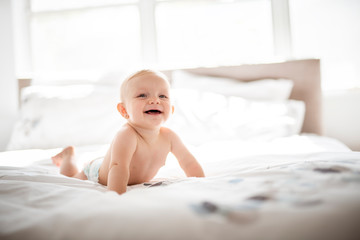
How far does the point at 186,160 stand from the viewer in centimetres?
104

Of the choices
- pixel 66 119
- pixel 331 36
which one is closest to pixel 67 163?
pixel 66 119

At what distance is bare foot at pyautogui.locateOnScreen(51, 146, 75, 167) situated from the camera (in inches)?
49.0

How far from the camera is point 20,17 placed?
8.95ft

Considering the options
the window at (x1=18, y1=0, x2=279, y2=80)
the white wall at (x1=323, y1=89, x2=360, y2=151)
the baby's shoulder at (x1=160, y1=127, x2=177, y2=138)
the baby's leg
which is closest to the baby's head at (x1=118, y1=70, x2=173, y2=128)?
the baby's shoulder at (x1=160, y1=127, x2=177, y2=138)

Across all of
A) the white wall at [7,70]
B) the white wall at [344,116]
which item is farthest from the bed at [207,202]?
the white wall at [7,70]

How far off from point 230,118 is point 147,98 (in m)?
0.86

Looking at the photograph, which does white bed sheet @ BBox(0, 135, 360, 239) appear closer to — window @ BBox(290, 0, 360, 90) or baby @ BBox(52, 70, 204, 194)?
baby @ BBox(52, 70, 204, 194)

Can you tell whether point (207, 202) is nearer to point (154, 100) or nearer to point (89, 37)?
point (154, 100)

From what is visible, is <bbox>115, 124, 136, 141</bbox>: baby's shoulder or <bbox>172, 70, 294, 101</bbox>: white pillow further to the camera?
<bbox>172, 70, 294, 101</bbox>: white pillow

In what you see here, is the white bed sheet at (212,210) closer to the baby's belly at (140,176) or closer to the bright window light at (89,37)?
the baby's belly at (140,176)

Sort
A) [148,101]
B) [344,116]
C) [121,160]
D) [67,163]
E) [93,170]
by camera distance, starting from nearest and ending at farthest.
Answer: [121,160]
[148,101]
[93,170]
[67,163]
[344,116]

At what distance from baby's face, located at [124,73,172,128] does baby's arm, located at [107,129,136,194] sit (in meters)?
0.07

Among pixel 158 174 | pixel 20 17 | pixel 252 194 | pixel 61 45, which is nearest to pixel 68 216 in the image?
pixel 252 194

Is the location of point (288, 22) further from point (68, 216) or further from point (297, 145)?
point (68, 216)
